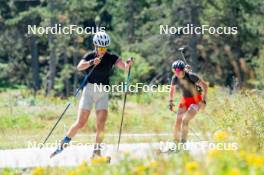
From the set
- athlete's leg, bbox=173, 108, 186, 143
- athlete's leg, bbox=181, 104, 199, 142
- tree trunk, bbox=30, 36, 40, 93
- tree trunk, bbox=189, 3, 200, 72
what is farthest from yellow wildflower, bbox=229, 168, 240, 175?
tree trunk, bbox=30, 36, 40, 93

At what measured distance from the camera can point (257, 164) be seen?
21.1ft

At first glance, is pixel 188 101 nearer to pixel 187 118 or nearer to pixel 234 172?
pixel 187 118

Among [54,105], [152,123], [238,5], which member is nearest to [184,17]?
[238,5]

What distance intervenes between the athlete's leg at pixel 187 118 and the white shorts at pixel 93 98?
1901 mm

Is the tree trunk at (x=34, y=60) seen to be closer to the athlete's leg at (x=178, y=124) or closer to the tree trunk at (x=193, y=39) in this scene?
the tree trunk at (x=193, y=39)

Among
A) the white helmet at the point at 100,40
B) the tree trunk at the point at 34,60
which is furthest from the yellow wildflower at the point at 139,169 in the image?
the tree trunk at the point at 34,60

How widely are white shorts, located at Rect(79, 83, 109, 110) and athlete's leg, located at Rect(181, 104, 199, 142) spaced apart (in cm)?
190

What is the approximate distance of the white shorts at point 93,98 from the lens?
12008 mm

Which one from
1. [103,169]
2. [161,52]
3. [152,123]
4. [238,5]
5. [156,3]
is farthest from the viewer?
[156,3]

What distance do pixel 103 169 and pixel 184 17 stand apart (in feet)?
125

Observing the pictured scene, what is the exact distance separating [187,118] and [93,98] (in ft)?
7.00

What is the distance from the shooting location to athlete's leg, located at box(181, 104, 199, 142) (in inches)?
527

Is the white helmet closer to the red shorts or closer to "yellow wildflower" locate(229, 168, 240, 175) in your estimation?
the red shorts

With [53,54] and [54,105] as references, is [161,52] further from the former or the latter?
[54,105]
